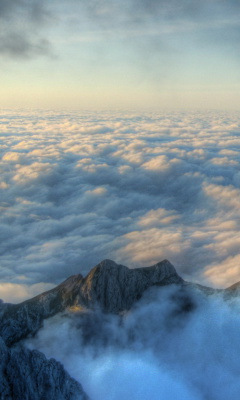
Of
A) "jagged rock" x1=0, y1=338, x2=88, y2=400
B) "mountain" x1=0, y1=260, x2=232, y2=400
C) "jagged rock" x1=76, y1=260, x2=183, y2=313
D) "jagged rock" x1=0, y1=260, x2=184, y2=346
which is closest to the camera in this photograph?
"jagged rock" x1=0, y1=338, x2=88, y2=400

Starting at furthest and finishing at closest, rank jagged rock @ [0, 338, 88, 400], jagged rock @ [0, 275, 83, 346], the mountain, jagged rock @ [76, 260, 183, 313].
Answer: jagged rock @ [76, 260, 183, 313]
the mountain
jagged rock @ [0, 275, 83, 346]
jagged rock @ [0, 338, 88, 400]

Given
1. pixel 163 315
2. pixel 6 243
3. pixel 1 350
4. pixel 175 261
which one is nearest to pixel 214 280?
pixel 175 261

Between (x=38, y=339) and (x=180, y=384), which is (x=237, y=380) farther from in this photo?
(x=38, y=339)

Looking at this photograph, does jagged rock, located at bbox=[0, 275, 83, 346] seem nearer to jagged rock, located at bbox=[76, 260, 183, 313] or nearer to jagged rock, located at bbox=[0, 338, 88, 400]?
jagged rock, located at bbox=[76, 260, 183, 313]

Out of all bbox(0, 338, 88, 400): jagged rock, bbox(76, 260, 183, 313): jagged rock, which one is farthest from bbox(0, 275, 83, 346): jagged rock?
bbox(0, 338, 88, 400): jagged rock

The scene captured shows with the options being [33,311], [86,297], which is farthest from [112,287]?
[33,311]

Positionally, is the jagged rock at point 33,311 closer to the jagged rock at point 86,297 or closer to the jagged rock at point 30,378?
the jagged rock at point 86,297

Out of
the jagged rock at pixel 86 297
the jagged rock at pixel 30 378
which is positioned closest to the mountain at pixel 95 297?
the jagged rock at pixel 86 297
